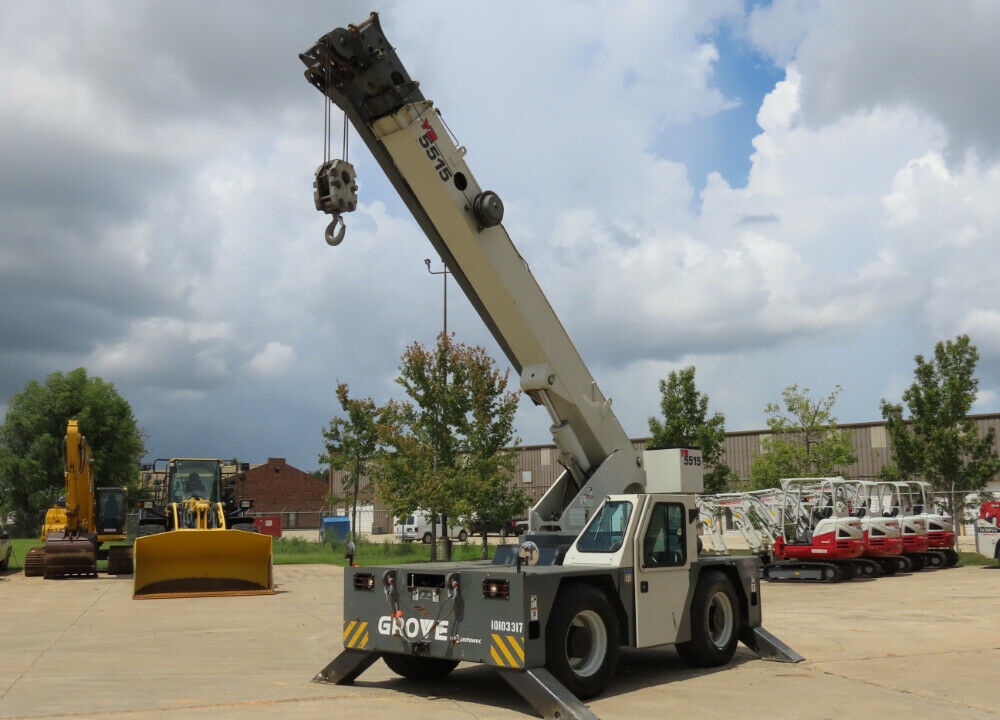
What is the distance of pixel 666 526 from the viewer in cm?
1057

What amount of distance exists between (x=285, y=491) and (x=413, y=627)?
83.7 m

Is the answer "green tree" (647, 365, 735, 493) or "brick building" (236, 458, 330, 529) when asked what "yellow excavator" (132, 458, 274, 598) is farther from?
"brick building" (236, 458, 330, 529)

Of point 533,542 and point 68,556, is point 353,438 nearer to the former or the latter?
point 68,556

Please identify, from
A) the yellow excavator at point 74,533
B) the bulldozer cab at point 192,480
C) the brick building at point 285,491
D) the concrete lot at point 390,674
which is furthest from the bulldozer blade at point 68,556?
the brick building at point 285,491

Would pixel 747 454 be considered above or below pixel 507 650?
above

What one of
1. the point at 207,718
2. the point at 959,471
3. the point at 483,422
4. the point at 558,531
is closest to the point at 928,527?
the point at 959,471

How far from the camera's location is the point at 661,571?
10344 millimetres

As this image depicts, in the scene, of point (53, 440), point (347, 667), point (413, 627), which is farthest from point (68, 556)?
point (53, 440)

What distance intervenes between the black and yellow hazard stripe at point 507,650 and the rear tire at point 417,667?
1.75 m

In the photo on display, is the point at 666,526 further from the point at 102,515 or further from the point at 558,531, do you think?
the point at 102,515

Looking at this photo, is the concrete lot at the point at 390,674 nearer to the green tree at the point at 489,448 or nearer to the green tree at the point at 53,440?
the green tree at the point at 489,448

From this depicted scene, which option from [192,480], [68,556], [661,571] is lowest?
[68,556]

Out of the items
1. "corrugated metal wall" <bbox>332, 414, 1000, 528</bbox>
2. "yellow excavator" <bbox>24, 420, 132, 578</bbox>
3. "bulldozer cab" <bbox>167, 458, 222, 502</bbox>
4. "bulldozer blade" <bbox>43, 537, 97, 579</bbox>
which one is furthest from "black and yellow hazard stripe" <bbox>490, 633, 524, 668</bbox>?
"corrugated metal wall" <bbox>332, 414, 1000, 528</bbox>

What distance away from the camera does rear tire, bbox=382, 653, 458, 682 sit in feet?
34.4
